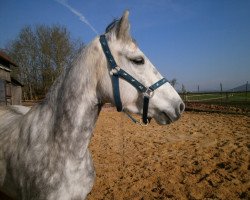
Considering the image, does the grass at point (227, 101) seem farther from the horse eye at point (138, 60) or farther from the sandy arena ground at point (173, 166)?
the horse eye at point (138, 60)

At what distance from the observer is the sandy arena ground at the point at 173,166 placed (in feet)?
13.1

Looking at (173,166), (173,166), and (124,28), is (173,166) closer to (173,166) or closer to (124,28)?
(173,166)

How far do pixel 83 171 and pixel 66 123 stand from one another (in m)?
0.60

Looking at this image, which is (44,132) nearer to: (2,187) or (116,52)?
(116,52)

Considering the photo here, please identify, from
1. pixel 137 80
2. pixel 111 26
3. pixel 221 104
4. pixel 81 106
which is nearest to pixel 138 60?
pixel 137 80

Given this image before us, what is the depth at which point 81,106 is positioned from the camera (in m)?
2.06

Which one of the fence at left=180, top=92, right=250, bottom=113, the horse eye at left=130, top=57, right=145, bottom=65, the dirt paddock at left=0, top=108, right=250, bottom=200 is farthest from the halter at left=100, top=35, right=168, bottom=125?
the fence at left=180, top=92, right=250, bottom=113

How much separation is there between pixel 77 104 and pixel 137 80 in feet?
2.01

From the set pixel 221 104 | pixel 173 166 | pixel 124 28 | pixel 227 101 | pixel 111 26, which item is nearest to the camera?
pixel 124 28

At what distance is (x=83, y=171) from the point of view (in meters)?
2.32

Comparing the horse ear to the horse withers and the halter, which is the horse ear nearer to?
the horse withers

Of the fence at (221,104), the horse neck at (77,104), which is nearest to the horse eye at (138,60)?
the horse neck at (77,104)

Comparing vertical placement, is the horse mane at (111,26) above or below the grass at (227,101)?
above

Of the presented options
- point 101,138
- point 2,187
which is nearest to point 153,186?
point 2,187
